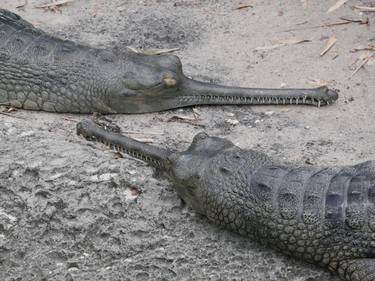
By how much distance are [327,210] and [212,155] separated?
843mm

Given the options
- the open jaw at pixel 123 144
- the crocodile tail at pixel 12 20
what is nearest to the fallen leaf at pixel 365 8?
the open jaw at pixel 123 144

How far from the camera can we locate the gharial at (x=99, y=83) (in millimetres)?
5875

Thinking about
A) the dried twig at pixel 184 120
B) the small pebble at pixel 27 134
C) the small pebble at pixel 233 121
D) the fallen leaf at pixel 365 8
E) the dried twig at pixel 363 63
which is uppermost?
the fallen leaf at pixel 365 8

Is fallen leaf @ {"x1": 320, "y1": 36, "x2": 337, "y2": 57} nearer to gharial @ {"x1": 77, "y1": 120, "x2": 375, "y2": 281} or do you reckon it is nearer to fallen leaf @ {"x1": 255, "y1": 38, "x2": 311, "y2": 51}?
fallen leaf @ {"x1": 255, "y1": 38, "x2": 311, "y2": 51}

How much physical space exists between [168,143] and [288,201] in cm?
138

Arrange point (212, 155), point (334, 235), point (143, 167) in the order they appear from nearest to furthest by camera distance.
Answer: point (334, 235), point (212, 155), point (143, 167)

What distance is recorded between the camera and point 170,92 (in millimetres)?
5930

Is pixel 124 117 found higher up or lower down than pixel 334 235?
lower down

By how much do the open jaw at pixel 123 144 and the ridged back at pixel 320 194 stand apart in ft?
2.42

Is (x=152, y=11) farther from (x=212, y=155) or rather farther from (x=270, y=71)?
(x=212, y=155)

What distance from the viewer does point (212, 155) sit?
15.3 feet

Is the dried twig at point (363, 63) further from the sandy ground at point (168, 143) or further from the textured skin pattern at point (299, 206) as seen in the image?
the textured skin pattern at point (299, 206)

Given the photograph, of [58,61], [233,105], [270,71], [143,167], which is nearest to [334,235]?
[143,167]

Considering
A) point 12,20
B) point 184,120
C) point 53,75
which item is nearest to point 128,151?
point 184,120
